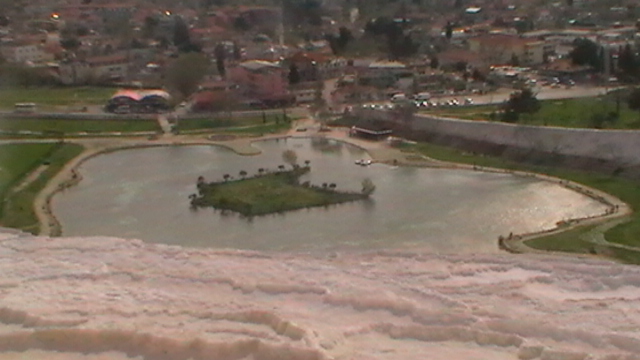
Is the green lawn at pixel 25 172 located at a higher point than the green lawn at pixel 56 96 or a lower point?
lower

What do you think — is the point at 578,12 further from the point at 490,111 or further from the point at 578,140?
the point at 578,140

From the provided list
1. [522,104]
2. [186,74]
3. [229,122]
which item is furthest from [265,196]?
[186,74]

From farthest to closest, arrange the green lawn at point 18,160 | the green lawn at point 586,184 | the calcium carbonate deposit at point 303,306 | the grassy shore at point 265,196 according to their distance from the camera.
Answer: the green lawn at point 18,160 → the grassy shore at point 265,196 → the green lawn at point 586,184 → the calcium carbonate deposit at point 303,306

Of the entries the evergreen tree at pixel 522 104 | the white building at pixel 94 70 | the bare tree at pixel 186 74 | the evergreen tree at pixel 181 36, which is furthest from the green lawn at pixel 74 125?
the evergreen tree at pixel 181 36

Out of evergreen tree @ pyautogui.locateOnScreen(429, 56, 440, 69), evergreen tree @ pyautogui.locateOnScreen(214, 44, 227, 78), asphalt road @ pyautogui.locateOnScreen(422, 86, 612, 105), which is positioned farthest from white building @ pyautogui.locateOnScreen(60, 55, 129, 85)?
asphalt road @ pyautogui.locateOnScreen(422, 86, 612, 105)

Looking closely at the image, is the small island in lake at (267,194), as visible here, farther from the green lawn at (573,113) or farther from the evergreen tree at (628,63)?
the evergreen tree at (628,63)

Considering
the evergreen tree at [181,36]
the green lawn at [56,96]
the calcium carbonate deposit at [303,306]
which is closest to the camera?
the calcium carbonate deposit at [303,306]

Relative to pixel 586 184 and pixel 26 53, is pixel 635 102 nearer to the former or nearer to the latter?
pixel 586 184
